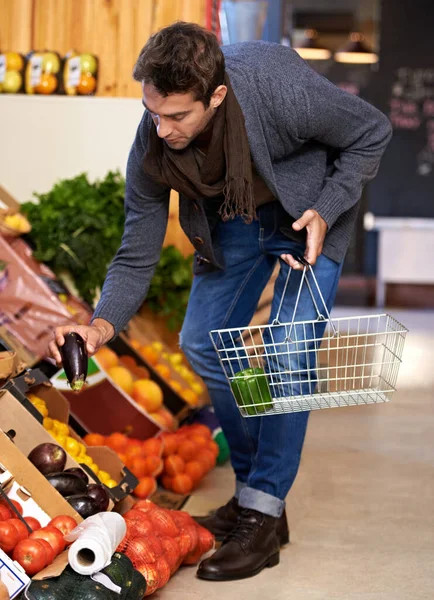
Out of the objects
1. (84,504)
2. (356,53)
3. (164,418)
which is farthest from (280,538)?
(356,53)

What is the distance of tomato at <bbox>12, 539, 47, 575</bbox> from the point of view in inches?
78.0

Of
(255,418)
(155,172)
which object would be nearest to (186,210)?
(155,172)

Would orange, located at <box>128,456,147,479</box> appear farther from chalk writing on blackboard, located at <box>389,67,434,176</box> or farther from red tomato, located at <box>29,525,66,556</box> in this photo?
chalk writing on blackboard, located at <box>389,67,434,176</box>

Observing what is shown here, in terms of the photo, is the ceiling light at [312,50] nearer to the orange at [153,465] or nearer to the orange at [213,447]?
the orange at [213,447]

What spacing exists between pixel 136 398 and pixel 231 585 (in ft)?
4.14

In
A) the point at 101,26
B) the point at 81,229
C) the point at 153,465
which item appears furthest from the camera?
the point at 101,26

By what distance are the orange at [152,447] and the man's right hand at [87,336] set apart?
3.24ft

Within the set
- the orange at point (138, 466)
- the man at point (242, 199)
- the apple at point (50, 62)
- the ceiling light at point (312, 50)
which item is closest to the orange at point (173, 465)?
the orange at point (138, 466)

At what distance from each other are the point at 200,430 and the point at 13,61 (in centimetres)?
200

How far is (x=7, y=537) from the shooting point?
79.1 inches

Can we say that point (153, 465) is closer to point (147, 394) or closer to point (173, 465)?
point (173, 465)

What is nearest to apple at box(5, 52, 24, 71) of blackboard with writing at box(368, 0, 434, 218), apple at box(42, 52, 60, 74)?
apple at box(42, 52, 60, 74)

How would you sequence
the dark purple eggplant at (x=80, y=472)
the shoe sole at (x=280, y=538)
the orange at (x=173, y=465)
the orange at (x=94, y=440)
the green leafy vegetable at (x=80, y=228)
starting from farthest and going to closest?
the green leafy vegetable at (x=80, y=228) < the orange at (x=173, y=465) < the orange at (x=94, y=440) < the shoe sole at (x=280, y=538) < the dark purple eggplant at (x=80, y=472)

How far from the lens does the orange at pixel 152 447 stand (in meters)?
3.20
